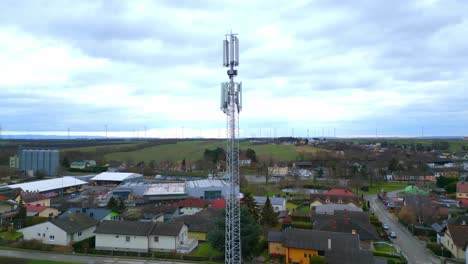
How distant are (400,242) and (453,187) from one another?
82.4 feet

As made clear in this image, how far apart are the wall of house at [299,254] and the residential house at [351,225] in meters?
4.58

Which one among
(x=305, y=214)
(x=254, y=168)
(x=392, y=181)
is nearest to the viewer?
(x=305, y=214)

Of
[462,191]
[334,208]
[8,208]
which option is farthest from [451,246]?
[8,208]

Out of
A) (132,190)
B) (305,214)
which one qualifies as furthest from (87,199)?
(305,214)

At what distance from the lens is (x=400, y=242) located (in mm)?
24000

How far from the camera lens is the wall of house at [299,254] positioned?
1859 cm

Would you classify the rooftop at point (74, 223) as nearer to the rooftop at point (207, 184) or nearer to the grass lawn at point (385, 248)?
the rooftop at point (207, 184)

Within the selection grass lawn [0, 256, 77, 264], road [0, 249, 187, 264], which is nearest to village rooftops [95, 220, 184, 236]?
road [0, 249, 187, 264]

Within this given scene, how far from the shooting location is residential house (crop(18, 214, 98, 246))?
21.7 metres

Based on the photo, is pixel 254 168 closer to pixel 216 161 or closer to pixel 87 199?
pixel 216 161

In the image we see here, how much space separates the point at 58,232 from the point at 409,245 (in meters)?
24.9

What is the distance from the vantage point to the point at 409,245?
23375 millimetres

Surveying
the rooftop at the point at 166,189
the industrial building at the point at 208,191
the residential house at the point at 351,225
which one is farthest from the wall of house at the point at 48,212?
the residential house at the point at 351,225

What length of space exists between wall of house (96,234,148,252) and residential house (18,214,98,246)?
2.05 metres
